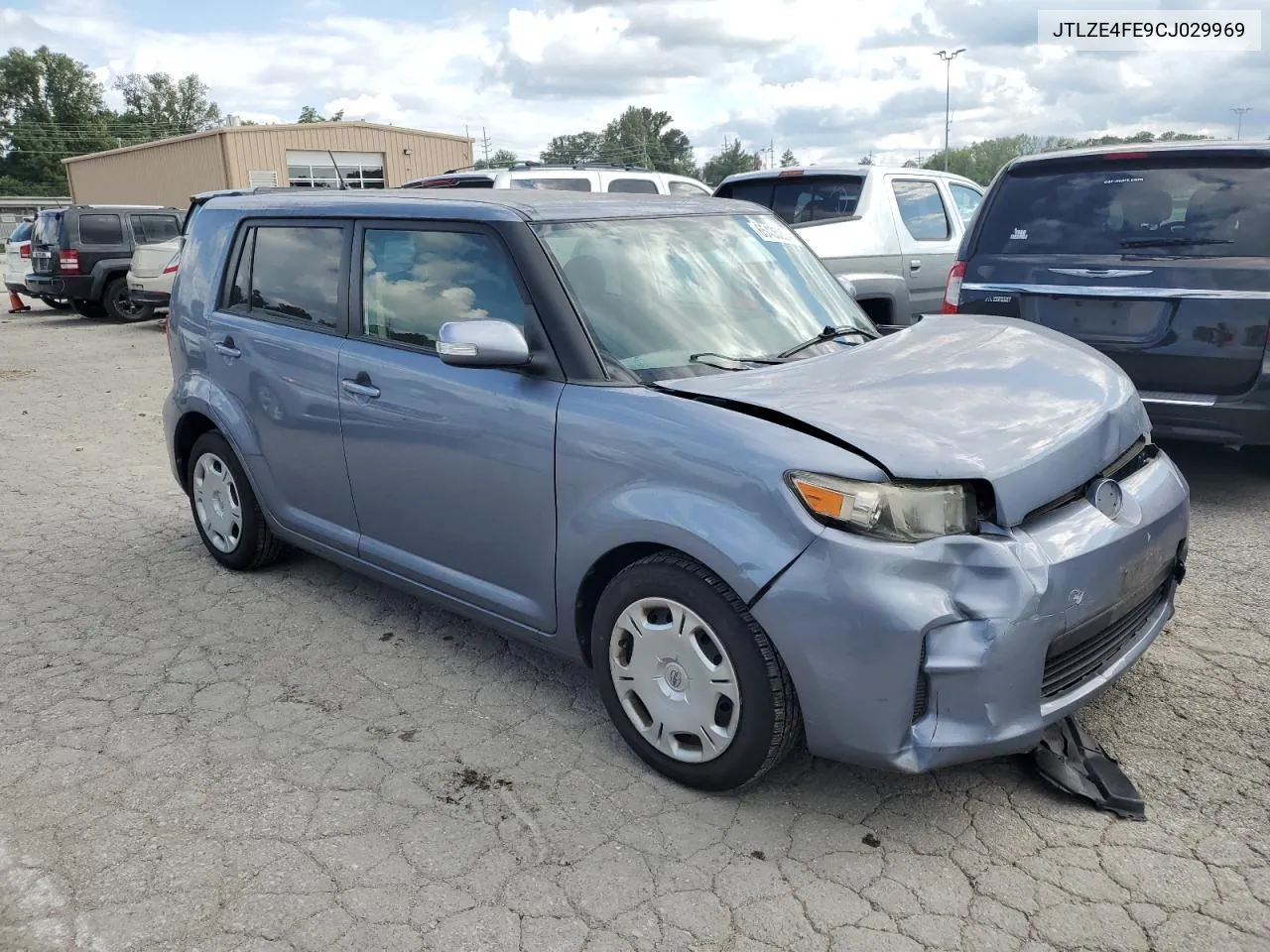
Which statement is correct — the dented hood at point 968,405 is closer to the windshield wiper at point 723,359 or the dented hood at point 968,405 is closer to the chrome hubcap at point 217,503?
the windshield wiper at point 723,359

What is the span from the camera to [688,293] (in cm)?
361

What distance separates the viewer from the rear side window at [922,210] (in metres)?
9.27

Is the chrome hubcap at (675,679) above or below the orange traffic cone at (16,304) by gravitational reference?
below

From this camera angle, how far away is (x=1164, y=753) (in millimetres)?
3217

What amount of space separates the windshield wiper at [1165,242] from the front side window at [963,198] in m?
4.66

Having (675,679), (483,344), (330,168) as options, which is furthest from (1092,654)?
(330,168)

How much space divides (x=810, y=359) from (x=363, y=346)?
1.71 metres

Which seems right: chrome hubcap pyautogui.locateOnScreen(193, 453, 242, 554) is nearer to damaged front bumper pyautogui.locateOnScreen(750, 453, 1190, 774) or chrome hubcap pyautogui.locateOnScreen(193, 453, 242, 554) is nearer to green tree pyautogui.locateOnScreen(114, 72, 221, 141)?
damaged front bumper pyautogui.locateOnScreen(750, 453, 1190, 774)

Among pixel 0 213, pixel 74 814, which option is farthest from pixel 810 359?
pixel 0 213

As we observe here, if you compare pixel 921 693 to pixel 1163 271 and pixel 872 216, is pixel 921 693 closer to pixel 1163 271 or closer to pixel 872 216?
pixel 1163 271

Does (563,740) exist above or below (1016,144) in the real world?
below

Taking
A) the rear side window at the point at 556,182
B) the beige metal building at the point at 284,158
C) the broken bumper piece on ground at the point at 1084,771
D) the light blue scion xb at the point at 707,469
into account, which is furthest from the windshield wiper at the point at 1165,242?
the beige metal building at the point at 284,158

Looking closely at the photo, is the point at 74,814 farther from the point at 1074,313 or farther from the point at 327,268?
the point at 1074,313

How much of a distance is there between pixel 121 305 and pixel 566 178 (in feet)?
35.7
